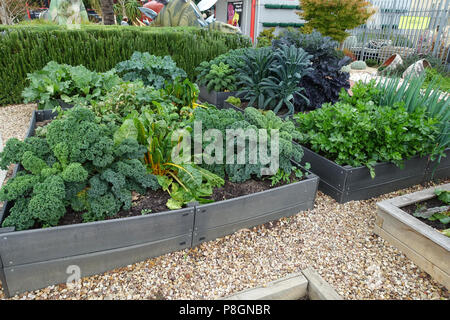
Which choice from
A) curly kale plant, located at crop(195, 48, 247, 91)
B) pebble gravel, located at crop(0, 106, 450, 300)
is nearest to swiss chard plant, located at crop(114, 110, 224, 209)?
pebble gravel, located at crop(0, 106, 450, 300)

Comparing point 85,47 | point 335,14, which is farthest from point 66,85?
point 335,14

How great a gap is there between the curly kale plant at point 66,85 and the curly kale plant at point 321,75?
248 cm

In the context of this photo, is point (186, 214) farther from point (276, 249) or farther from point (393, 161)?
point (393, 161)

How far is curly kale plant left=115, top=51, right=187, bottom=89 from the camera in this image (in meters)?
4.34

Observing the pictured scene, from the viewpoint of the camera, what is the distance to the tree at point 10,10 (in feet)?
44.8

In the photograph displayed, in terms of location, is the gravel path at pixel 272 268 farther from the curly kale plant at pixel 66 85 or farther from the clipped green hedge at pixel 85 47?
the clipped green hedge at pixel 85 47

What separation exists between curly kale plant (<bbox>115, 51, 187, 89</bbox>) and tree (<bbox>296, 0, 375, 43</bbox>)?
663cm

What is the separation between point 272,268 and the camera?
2.00 m

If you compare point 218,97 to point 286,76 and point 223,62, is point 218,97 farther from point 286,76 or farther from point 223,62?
point 286,76

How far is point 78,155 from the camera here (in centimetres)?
189

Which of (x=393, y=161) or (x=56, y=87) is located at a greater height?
(x=56, y=87)

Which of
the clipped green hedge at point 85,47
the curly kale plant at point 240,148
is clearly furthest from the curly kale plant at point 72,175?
the clipped green hedge at point 85,47
